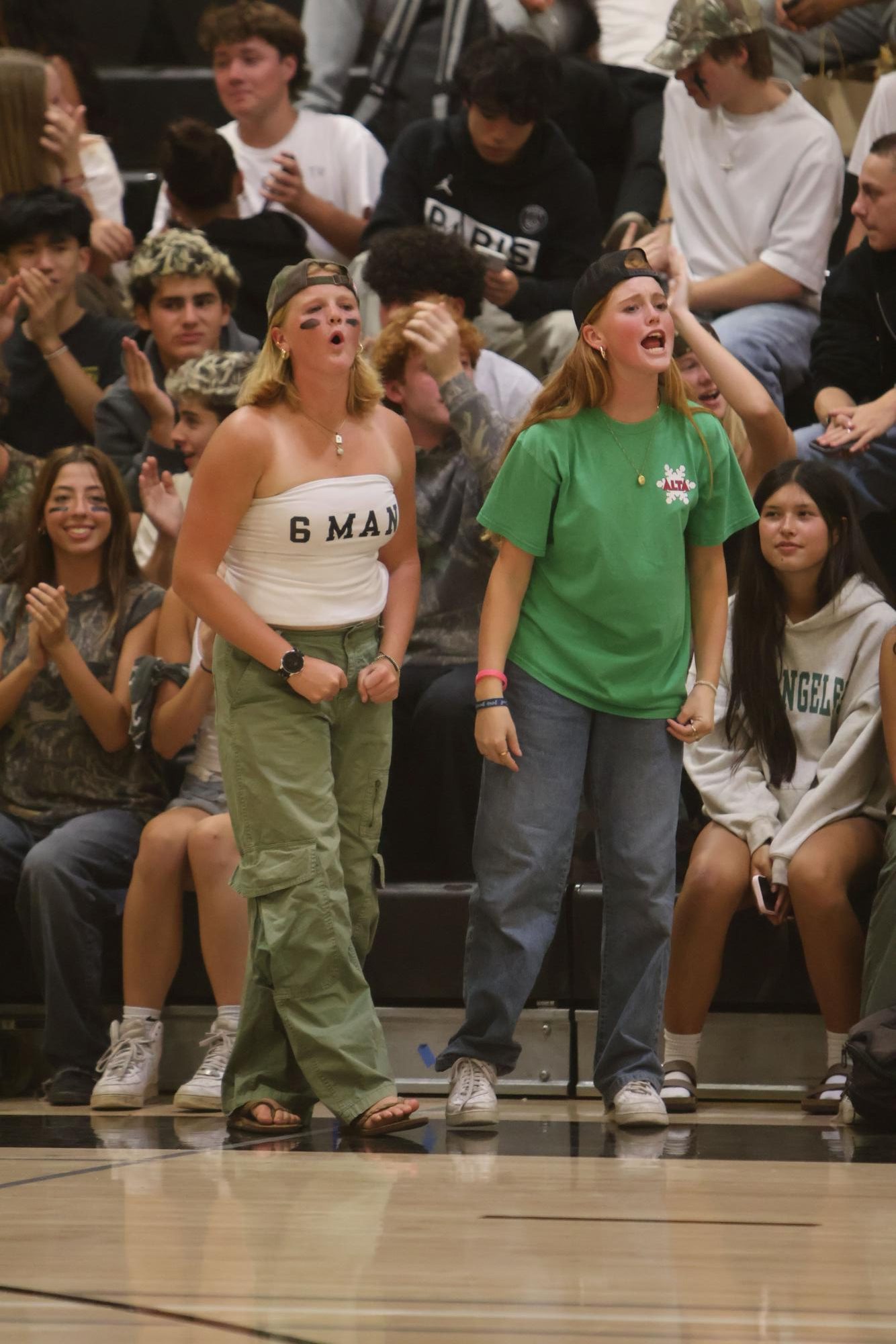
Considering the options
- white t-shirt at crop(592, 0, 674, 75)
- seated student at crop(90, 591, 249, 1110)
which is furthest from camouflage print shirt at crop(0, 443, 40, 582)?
white t-shirt at crop(592, 0, 674, 75)

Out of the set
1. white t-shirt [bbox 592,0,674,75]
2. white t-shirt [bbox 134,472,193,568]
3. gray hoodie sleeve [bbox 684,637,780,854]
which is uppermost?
white t-shirt [bbox 592,0,674,75]

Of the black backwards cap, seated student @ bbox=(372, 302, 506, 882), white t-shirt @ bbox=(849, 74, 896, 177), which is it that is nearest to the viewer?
the black backwards cap

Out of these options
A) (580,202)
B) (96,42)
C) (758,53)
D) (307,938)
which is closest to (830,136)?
(758,53)

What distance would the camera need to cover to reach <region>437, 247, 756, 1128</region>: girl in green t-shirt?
316cm

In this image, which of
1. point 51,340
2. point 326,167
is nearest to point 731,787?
point 51,340

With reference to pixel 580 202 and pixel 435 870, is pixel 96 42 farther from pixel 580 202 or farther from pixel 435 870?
pixel 435 870

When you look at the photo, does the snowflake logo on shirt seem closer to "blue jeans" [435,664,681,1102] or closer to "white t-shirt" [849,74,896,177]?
"blue jeans" [435,664,681,1102]

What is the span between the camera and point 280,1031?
3160 millimetres

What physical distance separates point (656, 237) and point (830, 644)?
4.64 ft

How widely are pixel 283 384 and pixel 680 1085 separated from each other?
1576 millimetres

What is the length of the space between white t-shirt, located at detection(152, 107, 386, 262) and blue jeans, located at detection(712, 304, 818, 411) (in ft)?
5.32

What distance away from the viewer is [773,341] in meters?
4.90

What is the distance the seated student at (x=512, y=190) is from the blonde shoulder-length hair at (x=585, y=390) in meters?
2.05

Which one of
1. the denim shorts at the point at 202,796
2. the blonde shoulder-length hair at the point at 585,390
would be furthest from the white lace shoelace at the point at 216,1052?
the blonde shoulder-length hair at the point at 585,390
